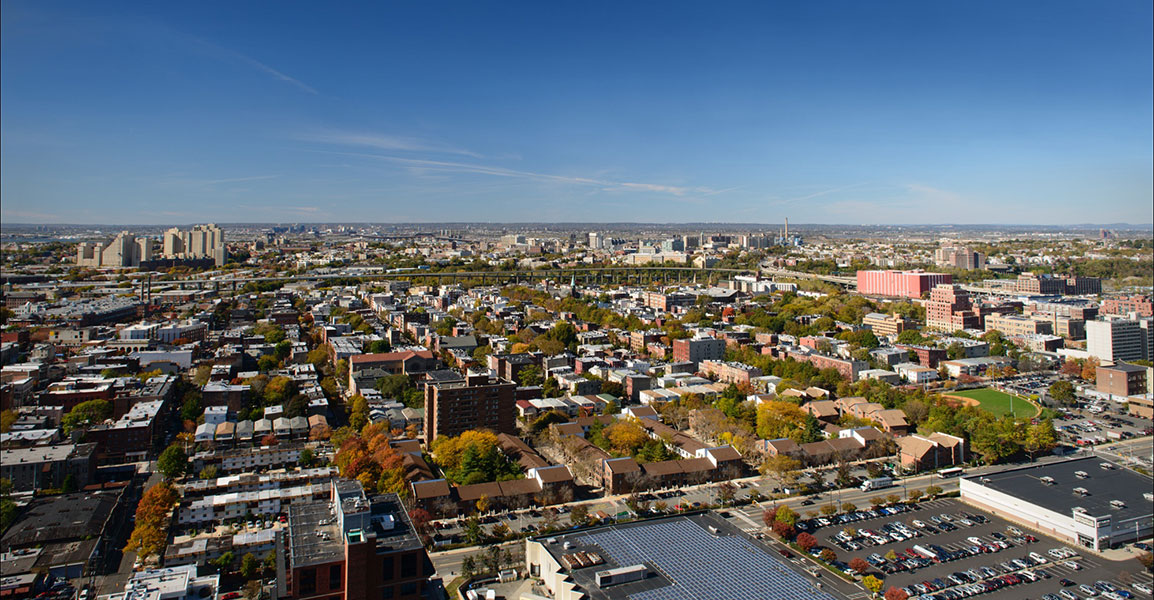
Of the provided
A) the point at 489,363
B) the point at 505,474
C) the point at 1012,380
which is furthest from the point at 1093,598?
the point at 489,363

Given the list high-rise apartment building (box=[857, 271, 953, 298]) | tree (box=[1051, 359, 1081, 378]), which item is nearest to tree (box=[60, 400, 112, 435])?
tree (box=[1051, 359, 1081, 378])

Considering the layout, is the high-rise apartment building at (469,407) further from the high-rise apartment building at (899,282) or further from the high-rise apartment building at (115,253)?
the high-rise apartment building at (115,253)

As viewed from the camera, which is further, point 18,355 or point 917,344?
point 917,344

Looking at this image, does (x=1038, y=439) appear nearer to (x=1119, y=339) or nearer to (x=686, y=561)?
(x=686, y=561)

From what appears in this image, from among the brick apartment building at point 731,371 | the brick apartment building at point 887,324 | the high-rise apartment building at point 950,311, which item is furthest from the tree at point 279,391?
the high-rise apartment building at point 950,311

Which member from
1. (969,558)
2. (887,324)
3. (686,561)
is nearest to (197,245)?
(887,324)

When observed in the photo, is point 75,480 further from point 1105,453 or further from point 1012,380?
point 1012,380

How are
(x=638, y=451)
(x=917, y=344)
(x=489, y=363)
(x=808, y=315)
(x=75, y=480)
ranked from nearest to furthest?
1. (x=75, y=480)
2. (x=638, y=451)
3. (x=489, y=363)
4. (x=917, y=344)
5. (x=808, y=315)
